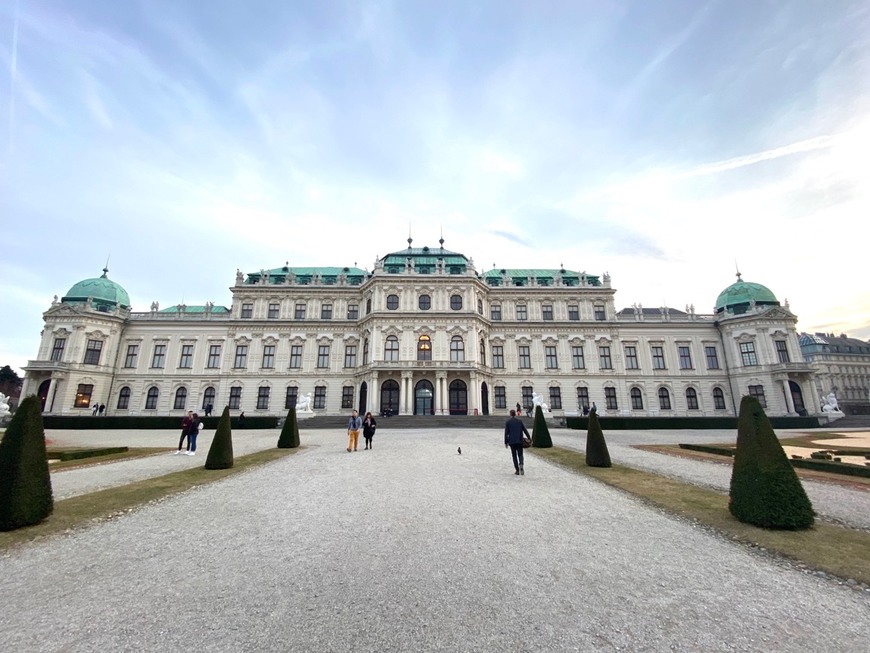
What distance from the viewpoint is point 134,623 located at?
14.4 ft

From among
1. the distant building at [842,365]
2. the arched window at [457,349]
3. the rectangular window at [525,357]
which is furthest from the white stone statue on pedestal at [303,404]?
the distant building at [842,365]

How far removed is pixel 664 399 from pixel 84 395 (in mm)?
63817

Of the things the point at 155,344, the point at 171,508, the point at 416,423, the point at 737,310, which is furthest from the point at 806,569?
the point at 155,344

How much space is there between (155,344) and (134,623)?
51.0 meters

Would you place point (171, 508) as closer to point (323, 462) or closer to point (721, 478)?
point (323, 462)

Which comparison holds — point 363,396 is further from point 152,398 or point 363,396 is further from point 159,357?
point 159,357

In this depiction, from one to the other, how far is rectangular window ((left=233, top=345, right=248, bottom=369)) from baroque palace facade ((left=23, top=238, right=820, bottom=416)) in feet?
0.52

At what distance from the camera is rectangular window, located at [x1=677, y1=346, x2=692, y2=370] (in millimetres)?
46656

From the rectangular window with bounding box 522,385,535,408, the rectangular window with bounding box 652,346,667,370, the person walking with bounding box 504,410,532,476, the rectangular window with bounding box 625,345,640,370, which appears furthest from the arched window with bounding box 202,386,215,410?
the rectangular window with bounding box 652,346,667,370

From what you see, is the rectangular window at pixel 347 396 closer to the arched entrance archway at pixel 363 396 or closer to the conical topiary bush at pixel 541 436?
the arched entrance archway at pixel 363 396

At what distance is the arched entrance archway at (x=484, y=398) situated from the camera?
142 ft

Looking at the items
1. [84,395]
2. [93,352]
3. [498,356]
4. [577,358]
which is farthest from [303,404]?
[577,358]

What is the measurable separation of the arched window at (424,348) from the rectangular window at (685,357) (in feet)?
97.4

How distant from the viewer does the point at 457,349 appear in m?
43.8
